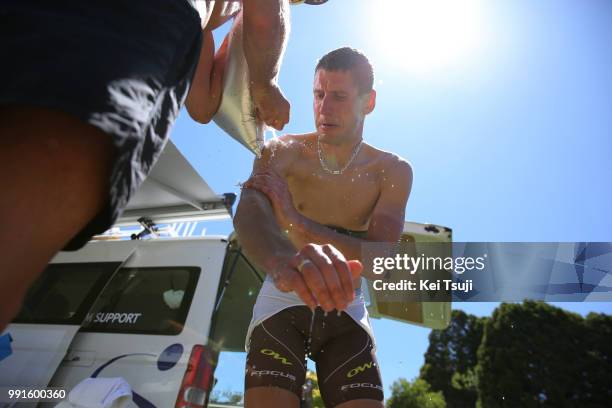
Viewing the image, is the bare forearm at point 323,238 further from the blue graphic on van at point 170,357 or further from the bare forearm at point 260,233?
the blue graphic on van at point 170,357

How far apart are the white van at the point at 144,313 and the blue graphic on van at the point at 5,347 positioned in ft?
0.04

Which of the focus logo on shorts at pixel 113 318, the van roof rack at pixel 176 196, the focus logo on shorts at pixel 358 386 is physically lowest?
the focus logo on shorts at pixel 358 386

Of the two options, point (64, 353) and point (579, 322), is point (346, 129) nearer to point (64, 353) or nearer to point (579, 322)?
point (64, 353)

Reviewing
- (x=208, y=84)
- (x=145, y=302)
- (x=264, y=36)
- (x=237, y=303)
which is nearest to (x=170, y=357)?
(x=145, y=302)

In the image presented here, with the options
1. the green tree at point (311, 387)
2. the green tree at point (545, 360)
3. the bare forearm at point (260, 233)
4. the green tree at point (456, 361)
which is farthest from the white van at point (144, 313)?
the green tree at point (456, 361)

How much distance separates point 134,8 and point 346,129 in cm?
192

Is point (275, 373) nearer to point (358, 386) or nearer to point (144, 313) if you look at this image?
point (358, 386)

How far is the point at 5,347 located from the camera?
4.12m

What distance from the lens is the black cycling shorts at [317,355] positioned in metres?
1.87

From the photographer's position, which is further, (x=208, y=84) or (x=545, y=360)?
(x=545, y=360)

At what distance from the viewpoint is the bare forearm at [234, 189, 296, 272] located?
1.19 m

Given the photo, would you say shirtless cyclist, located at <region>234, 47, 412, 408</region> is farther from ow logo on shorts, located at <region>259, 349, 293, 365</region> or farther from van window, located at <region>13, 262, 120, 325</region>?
van window, located at <region>13, 262, 120, 325</region>

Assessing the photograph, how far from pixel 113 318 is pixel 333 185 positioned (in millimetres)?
3074

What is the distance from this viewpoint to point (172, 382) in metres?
3.46
